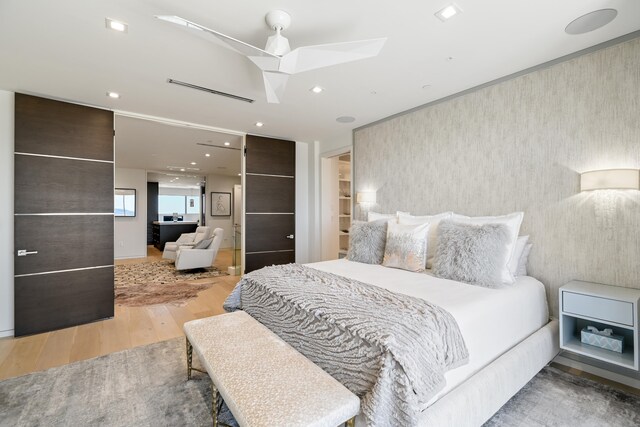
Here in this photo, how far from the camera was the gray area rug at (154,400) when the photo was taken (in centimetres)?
170

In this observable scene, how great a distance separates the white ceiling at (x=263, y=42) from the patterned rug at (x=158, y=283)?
8.53ft

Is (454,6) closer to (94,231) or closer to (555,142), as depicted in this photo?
(555,142)

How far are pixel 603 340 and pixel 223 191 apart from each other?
9.32m

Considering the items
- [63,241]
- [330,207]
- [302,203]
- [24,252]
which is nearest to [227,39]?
[63,241]

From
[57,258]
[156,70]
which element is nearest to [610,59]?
[156,70]

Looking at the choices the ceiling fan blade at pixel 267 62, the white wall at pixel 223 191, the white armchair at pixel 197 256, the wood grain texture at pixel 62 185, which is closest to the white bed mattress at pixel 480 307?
the ceiling fan blade at pixel 267 62

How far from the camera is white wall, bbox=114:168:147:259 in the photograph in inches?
298

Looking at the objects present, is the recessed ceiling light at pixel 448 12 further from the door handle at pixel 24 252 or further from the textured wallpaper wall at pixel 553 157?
the door handle at pixel 24 252

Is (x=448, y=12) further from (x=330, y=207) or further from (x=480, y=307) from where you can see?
(x=330, y=207)

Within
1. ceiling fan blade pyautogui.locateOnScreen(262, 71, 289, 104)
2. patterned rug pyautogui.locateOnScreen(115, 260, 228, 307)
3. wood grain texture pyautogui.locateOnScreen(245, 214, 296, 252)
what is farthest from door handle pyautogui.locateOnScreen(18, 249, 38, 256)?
ceiling fan blade pyautogui.locateOnScreen(262, 71, 289, 104)

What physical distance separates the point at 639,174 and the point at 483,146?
114cm

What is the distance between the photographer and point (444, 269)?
2.35m

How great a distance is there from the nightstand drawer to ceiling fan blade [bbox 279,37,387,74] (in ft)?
7.26

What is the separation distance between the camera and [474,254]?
7.23ft
